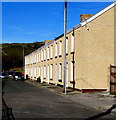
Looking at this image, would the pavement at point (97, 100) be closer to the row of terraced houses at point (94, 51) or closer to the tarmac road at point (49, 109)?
the tarmac road at point (49, 109)

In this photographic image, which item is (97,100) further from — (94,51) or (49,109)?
(94,51)

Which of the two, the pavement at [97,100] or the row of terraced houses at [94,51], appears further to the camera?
the row of terraced houses at [94,51]

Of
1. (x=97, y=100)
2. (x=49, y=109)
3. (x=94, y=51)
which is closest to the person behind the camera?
(x=49, y=109)

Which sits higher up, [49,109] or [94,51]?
[94,51]

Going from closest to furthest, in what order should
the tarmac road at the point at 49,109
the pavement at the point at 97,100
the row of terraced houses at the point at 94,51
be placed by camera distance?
the tarmac road at the point at 49,109
the pavement at the point at 97,100
the row of terraced houses at the point at 94,51

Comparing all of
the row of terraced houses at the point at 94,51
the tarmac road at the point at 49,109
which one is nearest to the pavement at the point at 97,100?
the tarmac road at the point at 49,109

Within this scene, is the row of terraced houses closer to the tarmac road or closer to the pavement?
the pavement

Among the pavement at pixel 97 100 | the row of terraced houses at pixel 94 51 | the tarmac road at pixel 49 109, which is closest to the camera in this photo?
the tarmac road at pixel 49 109

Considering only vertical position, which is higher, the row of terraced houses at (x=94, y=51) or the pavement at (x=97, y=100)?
the row of terraced houses at (x=94, y=51)

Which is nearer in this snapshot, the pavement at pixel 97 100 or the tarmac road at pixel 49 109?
the tarmac road at pixel 49 109

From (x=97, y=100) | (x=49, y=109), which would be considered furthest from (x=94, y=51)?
(x=49, y=109)

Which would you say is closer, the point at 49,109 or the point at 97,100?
the point at 49,109

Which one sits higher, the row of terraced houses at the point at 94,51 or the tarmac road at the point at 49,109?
the row of terraced houses at the point at 94,51

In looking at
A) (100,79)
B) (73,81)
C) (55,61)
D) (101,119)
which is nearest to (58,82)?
(55,61)
